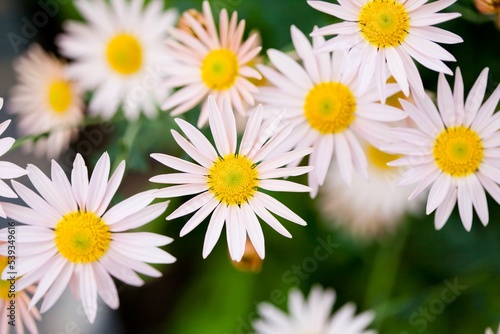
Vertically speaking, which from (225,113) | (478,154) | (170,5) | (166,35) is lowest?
(225,113)

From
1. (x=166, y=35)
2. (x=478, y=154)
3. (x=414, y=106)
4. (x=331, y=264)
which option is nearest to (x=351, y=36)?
(x=414, y=106)

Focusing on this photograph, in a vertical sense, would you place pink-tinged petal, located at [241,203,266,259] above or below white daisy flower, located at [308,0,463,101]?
below

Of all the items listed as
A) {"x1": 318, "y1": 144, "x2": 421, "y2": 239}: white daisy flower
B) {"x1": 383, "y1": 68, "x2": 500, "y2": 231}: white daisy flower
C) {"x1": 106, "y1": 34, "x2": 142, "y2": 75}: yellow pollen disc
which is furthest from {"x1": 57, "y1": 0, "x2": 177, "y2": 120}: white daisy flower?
{"x1": 383, "y1": 68, "x2": 500, "y2": 231}: white daisy flower

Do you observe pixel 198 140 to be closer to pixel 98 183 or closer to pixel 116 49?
pixel 98 183

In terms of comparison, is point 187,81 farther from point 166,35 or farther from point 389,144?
point 166,35

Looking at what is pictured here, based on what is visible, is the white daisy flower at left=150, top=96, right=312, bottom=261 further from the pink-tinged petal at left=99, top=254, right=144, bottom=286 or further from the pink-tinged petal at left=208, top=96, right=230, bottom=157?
the pink-tinged petal at left=99, top=254, right=144, bottom=286
